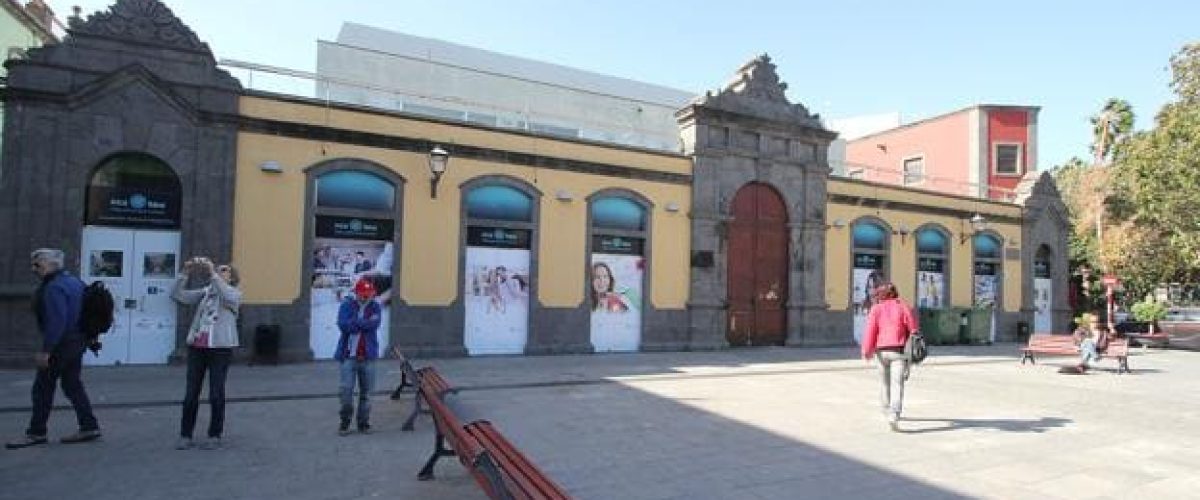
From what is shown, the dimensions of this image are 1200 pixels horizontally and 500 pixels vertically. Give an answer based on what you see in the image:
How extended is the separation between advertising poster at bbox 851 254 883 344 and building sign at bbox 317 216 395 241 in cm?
1300

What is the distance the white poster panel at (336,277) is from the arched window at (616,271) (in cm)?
453

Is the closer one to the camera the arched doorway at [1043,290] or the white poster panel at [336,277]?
the white poster panel at [336,277]

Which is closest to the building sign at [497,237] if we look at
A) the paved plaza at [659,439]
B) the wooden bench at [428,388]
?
the paved plaza at [659,439]

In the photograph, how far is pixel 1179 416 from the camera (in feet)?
31.9

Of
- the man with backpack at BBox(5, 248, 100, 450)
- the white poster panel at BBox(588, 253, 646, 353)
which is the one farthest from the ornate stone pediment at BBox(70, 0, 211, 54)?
the white poster panel at BBox(588, 253, 646, 353)

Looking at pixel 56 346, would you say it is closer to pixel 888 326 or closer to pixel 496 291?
pixel 888 326

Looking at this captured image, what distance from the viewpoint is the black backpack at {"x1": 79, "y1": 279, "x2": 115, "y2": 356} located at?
22.8 feet

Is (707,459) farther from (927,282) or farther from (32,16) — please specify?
(32,16)

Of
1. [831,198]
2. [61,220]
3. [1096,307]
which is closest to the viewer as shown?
[61,220]

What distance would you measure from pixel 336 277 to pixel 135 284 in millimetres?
3231

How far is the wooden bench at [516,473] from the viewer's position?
12.6 ft

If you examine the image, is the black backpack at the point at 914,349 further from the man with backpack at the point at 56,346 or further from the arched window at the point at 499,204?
the arched window at the point at 499,204


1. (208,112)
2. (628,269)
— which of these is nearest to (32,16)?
(208,112)

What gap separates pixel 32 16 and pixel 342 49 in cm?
729
